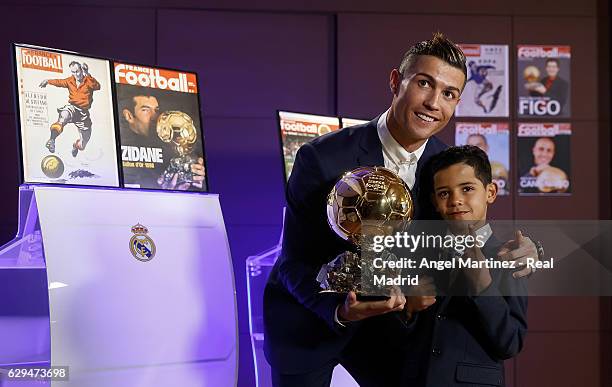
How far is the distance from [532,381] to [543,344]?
233mm

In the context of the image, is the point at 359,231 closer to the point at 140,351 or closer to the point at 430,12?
the point at 140,351

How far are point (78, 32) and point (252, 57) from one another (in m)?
1.02

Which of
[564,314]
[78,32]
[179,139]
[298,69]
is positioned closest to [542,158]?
[564,314]

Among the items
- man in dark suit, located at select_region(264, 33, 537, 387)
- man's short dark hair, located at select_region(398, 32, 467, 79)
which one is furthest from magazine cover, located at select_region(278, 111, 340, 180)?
man's short dark hair, located at select_region(398, 32, 467, 79)

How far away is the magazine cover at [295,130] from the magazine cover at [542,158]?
1398 millimetres

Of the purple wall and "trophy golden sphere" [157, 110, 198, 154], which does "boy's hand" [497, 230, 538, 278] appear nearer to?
"trophy golden sphere" [157, 110, 198, 154]

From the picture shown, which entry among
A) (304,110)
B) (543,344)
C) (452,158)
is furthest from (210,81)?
(452,158)

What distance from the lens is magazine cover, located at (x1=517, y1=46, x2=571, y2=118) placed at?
4.92 metres

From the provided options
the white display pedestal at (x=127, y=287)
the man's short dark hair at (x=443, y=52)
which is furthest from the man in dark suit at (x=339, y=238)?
the white display pedestal at (x=127, y=287)

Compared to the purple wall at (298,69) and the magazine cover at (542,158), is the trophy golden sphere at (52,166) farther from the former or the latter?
the magazine cover at (542,158)

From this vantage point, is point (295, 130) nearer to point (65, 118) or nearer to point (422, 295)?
point (65, 118)

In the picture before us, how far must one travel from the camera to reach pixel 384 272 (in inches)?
72.5

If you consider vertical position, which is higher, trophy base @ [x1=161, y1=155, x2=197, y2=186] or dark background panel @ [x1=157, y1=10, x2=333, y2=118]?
dark background panel @ [x1=157, y1=10, x2=333, y2=118]

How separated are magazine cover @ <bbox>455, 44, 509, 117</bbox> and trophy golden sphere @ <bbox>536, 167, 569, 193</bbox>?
43 cm
